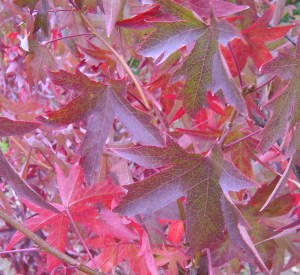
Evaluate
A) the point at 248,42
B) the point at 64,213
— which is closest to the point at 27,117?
the point at 64,213

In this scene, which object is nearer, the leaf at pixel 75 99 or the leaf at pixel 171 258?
the leaf at pixel 75 99

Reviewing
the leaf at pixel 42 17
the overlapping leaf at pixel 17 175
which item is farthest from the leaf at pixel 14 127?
the leaf at pixel 42 17

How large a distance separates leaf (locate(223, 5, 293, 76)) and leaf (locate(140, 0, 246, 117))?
105mm

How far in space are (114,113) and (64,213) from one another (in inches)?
8.6

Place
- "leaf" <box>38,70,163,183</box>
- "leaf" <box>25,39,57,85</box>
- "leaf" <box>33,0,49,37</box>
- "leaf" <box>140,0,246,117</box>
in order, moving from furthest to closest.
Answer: "leaf" <box>25,39,57,85</box> → "leaf" <box>33,0,49,37</box> → "leaf" <box>38,70,163,183</box> → "leaf" <box>140,0,246,117</box>

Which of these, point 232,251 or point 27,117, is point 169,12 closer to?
point 232,251

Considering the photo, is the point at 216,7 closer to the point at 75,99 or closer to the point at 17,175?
the point at 75,99

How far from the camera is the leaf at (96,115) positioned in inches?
26.8

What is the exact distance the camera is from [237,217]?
597 millimetres

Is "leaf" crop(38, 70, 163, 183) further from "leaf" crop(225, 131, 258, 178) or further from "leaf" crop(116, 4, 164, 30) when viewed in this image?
"leaf" crop(225, 131, 258, 178)

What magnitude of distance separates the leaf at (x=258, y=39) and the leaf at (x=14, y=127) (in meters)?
0.30

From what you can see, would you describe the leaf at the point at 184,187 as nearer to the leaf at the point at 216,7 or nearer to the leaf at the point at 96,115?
the leaf at the point at 96,115

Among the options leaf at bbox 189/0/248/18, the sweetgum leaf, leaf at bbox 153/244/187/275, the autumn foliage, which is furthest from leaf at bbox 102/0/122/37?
leaf at bbox 153/244/187/275

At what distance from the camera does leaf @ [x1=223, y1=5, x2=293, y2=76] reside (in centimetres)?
70
